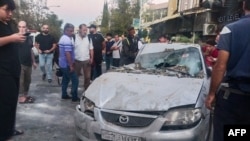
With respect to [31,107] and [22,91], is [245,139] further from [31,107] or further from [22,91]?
[22,91]

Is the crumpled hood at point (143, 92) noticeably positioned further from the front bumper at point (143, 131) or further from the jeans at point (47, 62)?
the jeans at point (47, 62)

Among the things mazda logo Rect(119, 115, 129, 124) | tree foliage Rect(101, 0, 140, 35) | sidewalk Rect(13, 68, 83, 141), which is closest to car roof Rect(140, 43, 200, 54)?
sidewalk Rect(13, 68, 83, 141)

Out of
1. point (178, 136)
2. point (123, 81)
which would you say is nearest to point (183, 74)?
point (123, 81)

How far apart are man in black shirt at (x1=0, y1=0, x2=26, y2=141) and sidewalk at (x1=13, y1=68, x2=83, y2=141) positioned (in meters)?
1.50

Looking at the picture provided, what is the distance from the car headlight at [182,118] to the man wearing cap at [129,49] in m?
5.85

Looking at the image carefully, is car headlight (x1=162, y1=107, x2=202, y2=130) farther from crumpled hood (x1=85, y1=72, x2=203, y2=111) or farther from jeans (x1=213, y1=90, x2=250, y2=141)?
jeans (x1=213, y1=90, x2=250, y2=141)

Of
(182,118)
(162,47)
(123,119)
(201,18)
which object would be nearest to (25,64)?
(162,47)

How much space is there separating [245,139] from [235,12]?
488 inches

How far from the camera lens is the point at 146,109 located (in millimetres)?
4461

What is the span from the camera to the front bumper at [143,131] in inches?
169

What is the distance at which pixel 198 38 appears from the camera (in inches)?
807

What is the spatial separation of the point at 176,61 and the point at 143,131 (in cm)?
222

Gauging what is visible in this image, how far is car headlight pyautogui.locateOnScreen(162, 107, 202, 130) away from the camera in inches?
171

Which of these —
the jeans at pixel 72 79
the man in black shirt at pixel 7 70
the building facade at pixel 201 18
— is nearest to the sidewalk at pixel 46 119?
the jeans at pixel 72 79
